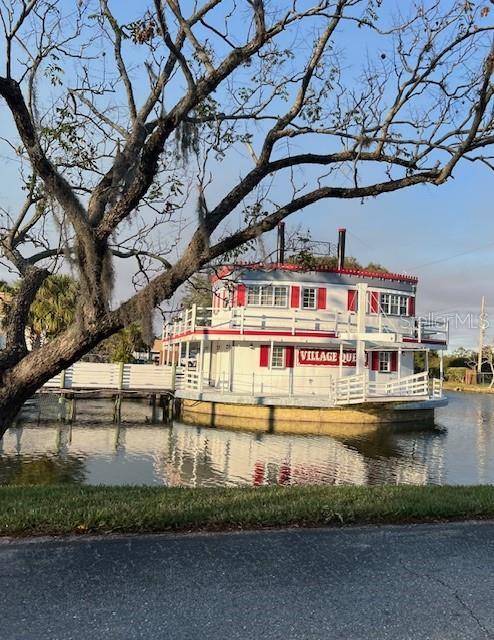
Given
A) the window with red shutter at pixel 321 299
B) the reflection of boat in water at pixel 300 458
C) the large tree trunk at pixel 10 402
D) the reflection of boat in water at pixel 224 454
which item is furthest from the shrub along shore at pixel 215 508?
the window with red shutter at pixel 321 299

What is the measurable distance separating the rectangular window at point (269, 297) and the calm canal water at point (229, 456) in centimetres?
699

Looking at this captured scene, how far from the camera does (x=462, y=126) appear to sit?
24.5 feet

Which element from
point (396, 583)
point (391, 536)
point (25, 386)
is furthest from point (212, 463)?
point (396, 583)

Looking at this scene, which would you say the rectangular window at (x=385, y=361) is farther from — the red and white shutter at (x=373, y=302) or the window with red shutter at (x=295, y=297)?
the window with red shutter at (x=295, y=297)

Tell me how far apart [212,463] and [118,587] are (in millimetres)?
13915

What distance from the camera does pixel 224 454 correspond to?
19312 millimetres

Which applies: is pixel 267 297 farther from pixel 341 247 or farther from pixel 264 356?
pixel 341 247

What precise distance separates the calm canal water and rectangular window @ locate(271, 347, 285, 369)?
202 inches

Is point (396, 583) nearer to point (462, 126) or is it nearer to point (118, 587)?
point (118, 587)

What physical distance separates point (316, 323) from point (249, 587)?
24.7 metres

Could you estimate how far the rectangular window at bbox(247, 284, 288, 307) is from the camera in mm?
29141

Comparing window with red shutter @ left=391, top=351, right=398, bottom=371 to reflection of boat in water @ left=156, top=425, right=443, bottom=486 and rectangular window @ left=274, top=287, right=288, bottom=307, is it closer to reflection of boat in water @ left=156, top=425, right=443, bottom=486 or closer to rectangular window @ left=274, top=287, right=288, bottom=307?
reflection of boat in water @ left=156, top=425, right=443, bottom=486

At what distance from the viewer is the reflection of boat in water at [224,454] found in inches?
619

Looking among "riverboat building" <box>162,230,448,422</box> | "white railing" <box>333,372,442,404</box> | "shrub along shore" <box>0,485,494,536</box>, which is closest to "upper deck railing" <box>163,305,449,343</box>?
"riverboat building" <box>162,230,448,422</box>
